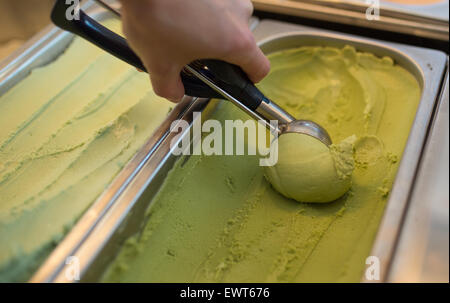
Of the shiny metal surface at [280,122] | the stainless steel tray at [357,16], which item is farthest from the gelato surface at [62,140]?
the stainless steel tray at [357,16]

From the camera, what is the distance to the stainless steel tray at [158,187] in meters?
0.67

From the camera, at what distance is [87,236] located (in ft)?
2.29

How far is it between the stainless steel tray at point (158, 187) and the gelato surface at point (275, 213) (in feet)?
0.08

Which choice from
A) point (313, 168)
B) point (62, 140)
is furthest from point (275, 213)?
point (62, 140)

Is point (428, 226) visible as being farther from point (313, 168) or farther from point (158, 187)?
point (158, 187)

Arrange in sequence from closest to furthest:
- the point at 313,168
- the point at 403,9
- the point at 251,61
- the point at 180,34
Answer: the point at 180,34 < the point at 251,61 < the point at 313,168 < the point at 403,9

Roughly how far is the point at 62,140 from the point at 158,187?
0.27 m

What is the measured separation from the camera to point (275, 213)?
849mm

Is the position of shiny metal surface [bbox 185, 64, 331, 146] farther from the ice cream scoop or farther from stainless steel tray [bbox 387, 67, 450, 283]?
stainless steel tray [bbox 387, 67, 450, 283]

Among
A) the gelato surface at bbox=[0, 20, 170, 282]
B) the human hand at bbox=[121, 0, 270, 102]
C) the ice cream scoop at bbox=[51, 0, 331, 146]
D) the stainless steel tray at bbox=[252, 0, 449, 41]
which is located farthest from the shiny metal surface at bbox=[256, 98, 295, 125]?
the stainless steel tray at bbox=[252, 0, 449, 41]

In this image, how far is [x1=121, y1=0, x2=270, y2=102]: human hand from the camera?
58 centimetres

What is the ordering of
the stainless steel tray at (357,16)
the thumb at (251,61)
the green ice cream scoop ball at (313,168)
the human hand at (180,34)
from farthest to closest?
the stainless steel tray at (357,16)
the green ice cream scoop ball at (313,168)
the thumb at (251,61)
the human hand at (180,34)

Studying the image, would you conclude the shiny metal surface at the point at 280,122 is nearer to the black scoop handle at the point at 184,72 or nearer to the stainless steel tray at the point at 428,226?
the black scoop handle at the point at 184,72

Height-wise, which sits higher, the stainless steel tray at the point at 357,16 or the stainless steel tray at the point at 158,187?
the stainless steel tray at the point at 357,16
